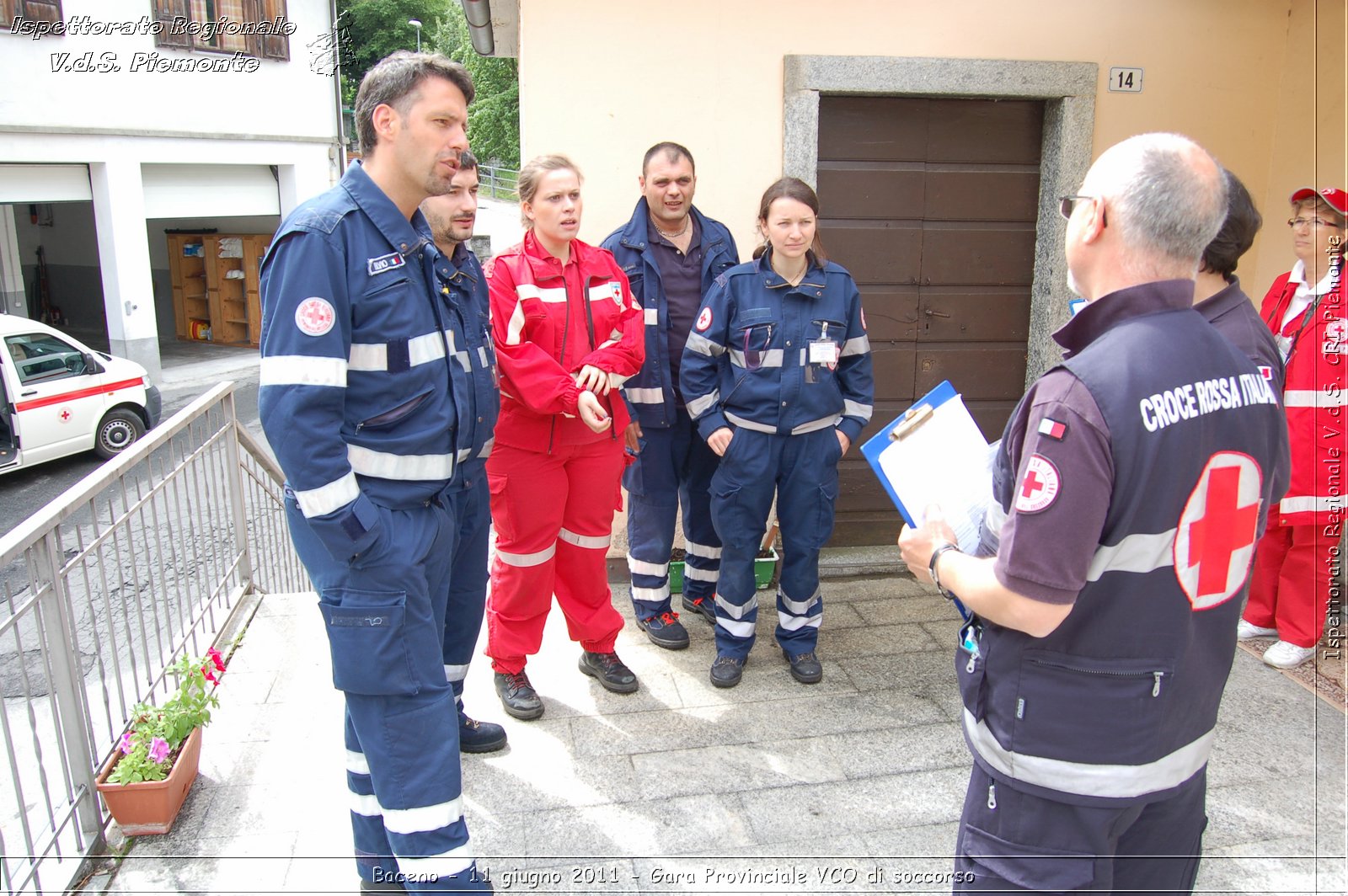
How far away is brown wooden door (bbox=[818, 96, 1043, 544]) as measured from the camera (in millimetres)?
5328

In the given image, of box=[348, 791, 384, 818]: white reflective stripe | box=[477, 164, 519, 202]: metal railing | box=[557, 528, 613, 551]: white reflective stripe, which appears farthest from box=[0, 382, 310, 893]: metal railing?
box=[477, 164, 519, 202]: metal railing

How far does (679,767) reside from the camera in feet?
11.6

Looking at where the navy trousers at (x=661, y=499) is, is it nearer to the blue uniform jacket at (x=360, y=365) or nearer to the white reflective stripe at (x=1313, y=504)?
the blue uniform jacket at (x=360, y=365)

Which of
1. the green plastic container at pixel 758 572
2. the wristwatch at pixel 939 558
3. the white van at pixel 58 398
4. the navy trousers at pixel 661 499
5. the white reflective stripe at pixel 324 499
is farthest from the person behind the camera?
the white van at pixel 58 398

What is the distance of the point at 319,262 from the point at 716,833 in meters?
2.14

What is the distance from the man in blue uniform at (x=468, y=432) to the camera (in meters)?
2.79

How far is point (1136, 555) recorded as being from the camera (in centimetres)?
179

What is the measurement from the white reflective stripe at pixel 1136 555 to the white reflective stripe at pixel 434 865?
1713 millimetres

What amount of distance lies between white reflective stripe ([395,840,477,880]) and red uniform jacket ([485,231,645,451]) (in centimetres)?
160

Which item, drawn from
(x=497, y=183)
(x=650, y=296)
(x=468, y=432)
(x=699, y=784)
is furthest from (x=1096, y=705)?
(x=497, y=183)

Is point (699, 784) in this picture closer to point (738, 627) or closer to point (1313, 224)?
point (738, 627)

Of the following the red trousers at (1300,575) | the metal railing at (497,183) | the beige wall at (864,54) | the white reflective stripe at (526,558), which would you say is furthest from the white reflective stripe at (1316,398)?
the metal railing at (497,183)

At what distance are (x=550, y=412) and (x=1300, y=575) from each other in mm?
3407

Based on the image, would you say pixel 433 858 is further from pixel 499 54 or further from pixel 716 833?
pixel 499 54
